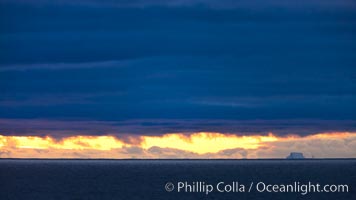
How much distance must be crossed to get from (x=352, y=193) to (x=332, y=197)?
949 cm

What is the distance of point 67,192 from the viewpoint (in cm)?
11069

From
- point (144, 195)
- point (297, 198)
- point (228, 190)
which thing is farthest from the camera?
point (228, 190)

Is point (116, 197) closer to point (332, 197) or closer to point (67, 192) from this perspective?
point (67, 192)

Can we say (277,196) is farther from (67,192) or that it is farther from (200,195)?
(67,192)

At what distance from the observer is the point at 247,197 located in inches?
3942

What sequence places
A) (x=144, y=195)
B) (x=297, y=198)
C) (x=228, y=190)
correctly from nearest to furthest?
(x=297, y=198) < (x=144, y=195) < (x=228, y=190)

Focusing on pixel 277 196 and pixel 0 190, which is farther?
pixel 0 190

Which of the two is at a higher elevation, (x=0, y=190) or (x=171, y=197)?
(x=0, y=190)

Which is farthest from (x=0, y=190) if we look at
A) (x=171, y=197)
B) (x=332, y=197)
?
(x=332, y=197)

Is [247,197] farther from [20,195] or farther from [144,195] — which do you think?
[20,195]

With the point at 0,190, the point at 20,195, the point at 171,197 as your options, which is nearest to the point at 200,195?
the point at 171,197

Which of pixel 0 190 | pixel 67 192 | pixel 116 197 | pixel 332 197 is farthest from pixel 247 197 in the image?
pixel 0 190

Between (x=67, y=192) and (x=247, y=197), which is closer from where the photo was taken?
(x=247, y=197)

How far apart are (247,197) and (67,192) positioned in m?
28.0
